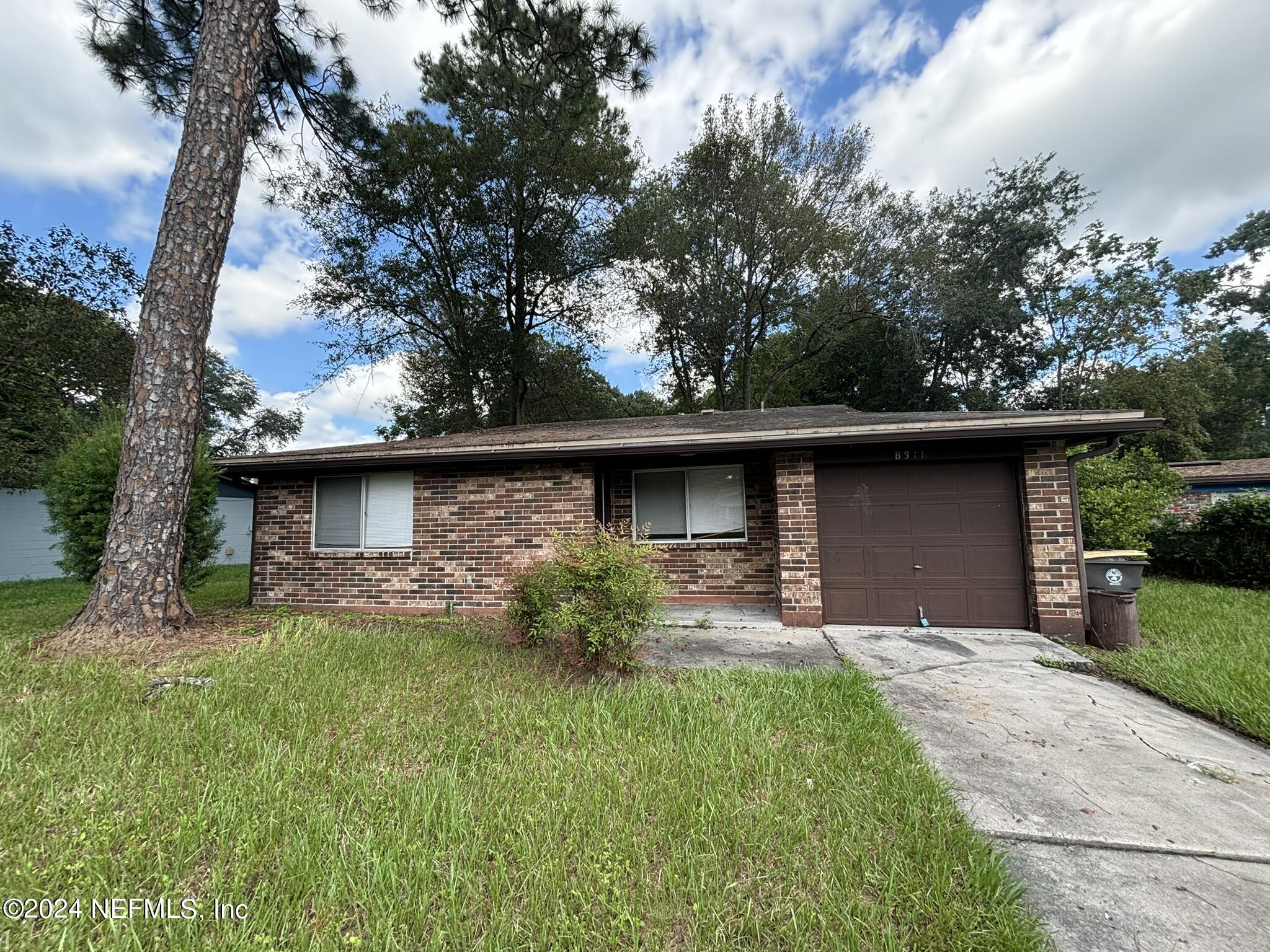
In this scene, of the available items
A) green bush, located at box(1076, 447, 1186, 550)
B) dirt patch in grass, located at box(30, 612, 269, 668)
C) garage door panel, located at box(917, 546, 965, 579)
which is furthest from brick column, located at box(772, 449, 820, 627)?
dirt patch in grass, located at box(30, 612, 269, 668)

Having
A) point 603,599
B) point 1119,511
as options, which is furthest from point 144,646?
point 1119,511

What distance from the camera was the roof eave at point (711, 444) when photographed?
550cm

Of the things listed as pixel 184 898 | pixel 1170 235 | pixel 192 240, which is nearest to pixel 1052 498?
pixel 184 898

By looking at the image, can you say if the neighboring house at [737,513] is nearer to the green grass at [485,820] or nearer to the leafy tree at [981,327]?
the green grass at [485,820]

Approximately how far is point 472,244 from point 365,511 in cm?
1098

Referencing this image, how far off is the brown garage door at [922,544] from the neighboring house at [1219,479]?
566 inches

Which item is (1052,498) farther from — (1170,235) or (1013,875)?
(1170,235)

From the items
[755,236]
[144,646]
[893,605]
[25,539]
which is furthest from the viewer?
[755,236]

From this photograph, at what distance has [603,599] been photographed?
407 cm

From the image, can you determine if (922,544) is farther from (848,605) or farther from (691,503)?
(691,503)

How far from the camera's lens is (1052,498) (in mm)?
5785

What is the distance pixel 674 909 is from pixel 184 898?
5.98 feet

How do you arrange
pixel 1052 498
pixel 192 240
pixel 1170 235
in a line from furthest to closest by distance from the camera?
pixel 1170 235 < pixel 1052 498 < pixel 192 240

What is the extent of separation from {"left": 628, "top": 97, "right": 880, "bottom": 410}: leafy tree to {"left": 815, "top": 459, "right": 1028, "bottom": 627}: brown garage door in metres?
12.0
